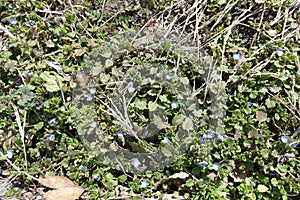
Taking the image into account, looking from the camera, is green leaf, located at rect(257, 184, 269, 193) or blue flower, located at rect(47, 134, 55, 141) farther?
blue flower, located at rect(47, 134, 55, 141)

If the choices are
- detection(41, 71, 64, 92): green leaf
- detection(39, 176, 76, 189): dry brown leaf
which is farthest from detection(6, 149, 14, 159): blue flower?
detection(41, 71, 64, 92): green leaf

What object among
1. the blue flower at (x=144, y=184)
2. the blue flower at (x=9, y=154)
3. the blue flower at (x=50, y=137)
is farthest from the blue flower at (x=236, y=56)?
the blue flower at (x=9, y=154)

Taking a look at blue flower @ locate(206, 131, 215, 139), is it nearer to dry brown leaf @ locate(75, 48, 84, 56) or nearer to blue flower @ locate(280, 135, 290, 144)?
blue flower @ locate(280, 135, 290, 144)

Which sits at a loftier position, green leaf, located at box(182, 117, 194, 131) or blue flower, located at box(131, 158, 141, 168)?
green leaf, located at box(182, 117, 194, 131)

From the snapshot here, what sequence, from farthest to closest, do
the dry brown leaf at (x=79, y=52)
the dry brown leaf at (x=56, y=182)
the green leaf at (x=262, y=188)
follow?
1. the dry brown leaf at (x=79, y=52)
2. the dry brown leaf at (x=56, y=182)
3. the green leaf at (x=262, y=188)

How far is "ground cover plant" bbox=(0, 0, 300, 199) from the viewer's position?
2326mm

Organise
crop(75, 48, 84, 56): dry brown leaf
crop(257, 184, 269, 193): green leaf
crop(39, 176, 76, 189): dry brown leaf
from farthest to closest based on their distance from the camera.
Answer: crop(75, 48, 84, 56): dry brown leaf
crop(39, 176, 76, 189): dry brown leaf
crop(257, 184, 269, 193): green leaf

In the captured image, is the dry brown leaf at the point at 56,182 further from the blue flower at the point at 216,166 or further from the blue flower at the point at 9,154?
the blue flower at the point at 216,166

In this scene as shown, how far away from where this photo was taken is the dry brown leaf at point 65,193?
2.32 metres

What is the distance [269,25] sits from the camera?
8.43ft

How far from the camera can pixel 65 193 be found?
2332 mm

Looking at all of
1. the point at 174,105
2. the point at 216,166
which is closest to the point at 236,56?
the point at 174,105

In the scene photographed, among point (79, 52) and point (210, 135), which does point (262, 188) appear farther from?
point (79, 52)

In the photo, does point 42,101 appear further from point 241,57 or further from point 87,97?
point 241,57
